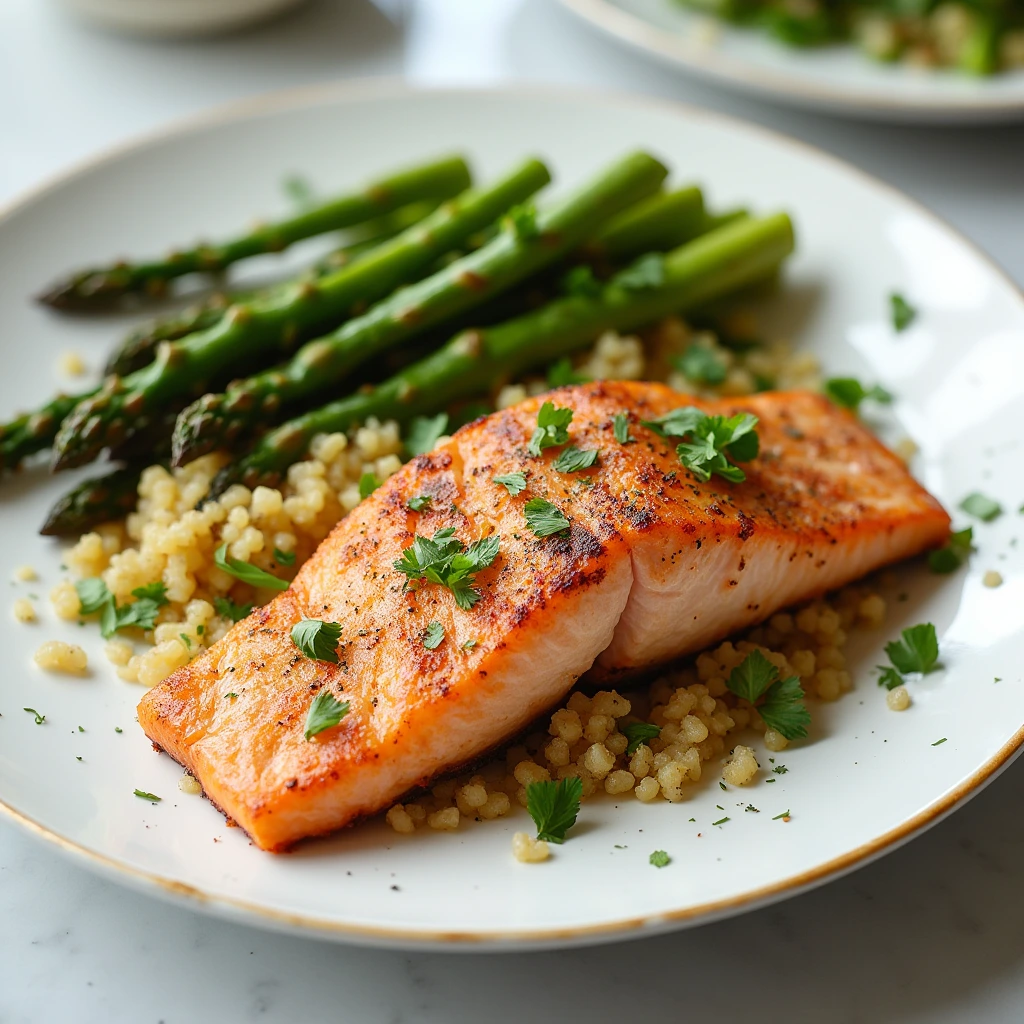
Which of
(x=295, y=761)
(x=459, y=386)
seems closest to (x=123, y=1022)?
(x=295, y=761)

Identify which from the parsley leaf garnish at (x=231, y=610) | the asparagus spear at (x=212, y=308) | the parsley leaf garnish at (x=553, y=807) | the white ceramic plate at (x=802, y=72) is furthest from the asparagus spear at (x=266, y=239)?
Result: the parsley leaf garnish at (x=553, y=807)

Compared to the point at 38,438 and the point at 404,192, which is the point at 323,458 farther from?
the point at 404,192

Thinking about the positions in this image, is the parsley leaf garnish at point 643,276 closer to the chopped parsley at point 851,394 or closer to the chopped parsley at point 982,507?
the chopped parsley at point 851,394

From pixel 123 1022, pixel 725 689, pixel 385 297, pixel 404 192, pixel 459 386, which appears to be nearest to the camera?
pixel 123 1022

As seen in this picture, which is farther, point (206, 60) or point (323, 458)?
point (206, 60)

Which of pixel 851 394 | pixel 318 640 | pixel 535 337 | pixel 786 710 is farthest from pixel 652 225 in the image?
pixel 318 640

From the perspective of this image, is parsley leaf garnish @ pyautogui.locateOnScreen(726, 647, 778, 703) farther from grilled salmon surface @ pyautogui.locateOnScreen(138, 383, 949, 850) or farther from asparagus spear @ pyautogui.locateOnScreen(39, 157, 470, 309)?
asparagus spear @ pyautogui.locateOnScreen(39, 157, 470, 309)

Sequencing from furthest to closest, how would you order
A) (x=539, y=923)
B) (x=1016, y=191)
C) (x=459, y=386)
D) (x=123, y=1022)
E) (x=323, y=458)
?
(x=1016, y=191), (x=459, y=386), (x=323, y=458), (x=123, y=1022), (x=539, y=923)
